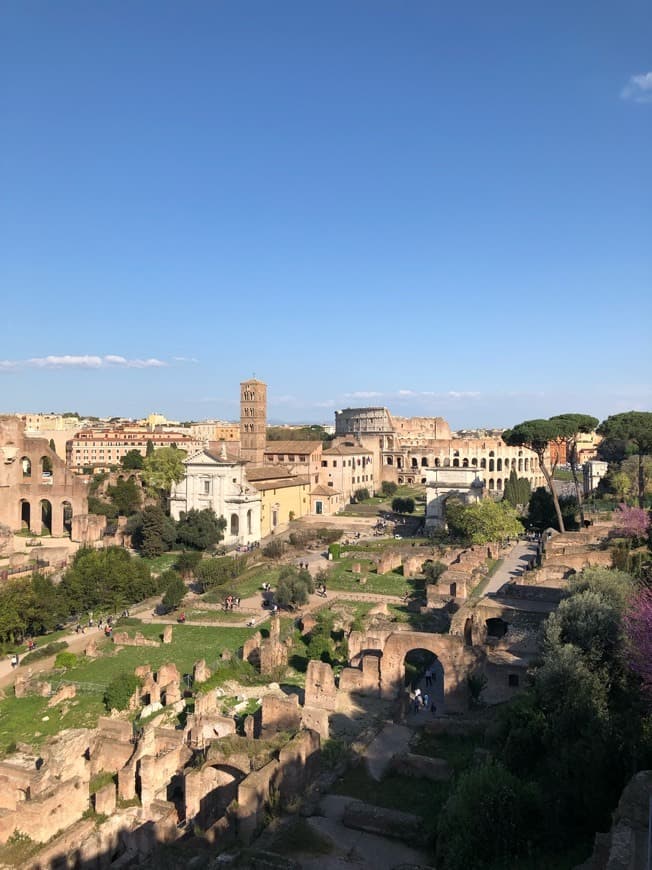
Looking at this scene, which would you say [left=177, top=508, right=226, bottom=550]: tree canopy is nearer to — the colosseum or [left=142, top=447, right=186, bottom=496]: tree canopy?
[left=142, top=447, right=186, bottom=496]: tree canopy

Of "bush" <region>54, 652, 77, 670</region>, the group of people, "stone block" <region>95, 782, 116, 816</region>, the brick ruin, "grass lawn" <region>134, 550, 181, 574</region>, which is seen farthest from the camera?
the brick ruin

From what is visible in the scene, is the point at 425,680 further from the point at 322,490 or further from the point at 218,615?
the point at 322,490

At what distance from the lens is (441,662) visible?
667 inches

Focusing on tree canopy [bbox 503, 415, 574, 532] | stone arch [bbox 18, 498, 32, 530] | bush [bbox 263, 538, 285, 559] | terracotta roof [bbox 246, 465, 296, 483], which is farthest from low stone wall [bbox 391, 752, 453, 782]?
stone arch [bbox 18, 498, 32, 530]

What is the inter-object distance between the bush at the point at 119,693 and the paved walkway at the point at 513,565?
14110 millimetres

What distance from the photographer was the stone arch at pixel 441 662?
16.7 metres

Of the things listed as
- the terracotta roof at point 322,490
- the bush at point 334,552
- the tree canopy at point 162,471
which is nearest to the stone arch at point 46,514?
the tree canopy at point 162,471

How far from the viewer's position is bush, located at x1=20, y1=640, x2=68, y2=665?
22.9 meters

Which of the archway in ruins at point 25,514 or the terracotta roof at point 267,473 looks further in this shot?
the archway in ruins at point 25,514

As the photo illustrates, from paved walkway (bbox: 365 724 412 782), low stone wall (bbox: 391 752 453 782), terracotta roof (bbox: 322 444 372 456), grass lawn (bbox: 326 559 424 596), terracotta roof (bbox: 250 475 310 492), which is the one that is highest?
terracotta roof (bbox: 322 444 372 456)

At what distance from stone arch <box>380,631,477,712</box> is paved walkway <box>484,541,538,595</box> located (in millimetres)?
10139

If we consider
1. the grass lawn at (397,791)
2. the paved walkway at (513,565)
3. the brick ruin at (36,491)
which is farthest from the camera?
the brick ruin at (36,491)

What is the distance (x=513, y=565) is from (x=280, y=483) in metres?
19.7

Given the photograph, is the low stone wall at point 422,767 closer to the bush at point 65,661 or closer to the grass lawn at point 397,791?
the grass lawn at point 397,791
